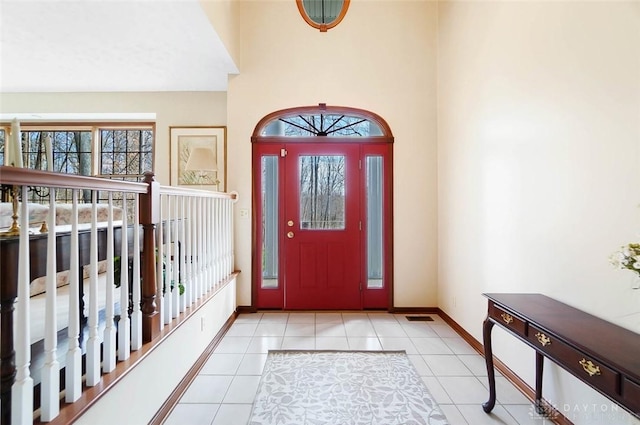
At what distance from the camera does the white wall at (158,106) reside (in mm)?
4234

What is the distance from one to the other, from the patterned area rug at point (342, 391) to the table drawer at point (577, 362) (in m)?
0.79

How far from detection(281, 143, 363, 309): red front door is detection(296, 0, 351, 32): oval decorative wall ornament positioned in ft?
4.69

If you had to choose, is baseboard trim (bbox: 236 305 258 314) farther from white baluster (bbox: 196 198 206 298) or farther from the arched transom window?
the arched transom window

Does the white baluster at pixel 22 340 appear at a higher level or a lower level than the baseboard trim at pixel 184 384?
higher

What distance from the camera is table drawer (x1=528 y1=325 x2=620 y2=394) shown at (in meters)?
1.09

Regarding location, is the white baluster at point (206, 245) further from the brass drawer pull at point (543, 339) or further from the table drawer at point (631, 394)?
the table drawer at point (631, 394)

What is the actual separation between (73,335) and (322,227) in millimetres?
2726

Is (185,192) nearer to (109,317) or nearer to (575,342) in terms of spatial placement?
(109,317)

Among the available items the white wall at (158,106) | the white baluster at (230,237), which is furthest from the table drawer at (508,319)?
the white wall at (158,106)

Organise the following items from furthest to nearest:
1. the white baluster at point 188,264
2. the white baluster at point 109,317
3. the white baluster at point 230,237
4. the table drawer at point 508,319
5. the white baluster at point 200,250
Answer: the white baluster at point 230,237
the white baluster at point 200,250
the white baluster at point 188,264
the table drawer at point 508,319
the white baluster at point 109,317

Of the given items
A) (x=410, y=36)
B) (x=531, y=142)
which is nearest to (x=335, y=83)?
(x=410, y=36)

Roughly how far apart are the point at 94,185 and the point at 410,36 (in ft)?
12.1

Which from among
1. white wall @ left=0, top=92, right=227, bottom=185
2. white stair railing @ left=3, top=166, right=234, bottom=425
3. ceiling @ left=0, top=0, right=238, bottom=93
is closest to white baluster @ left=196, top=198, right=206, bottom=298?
white stair railing @ left=3, top=166, right=234, bottom=425

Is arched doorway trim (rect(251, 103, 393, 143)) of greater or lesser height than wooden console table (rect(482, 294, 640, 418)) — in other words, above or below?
above
